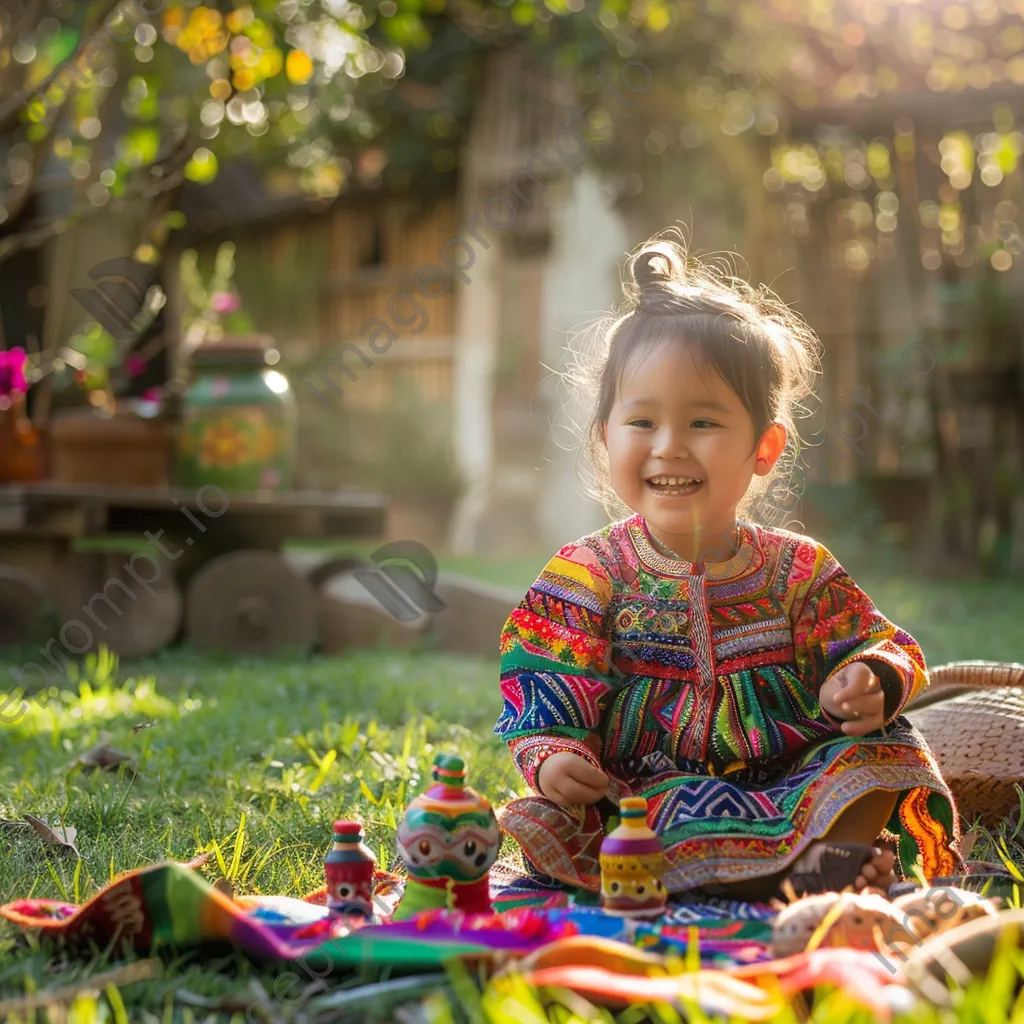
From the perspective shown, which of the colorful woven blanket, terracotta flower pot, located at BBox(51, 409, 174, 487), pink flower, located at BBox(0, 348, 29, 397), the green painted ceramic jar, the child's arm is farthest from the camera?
terracotta flower pot, located at BBox(51, 409, 174, 487)

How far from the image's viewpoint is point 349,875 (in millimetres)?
1635

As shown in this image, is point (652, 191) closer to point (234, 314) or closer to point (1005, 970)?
point (234, 314)

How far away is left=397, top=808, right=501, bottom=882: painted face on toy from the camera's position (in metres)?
1.57

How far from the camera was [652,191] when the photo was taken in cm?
792

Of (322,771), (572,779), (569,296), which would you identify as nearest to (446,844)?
(572,779)

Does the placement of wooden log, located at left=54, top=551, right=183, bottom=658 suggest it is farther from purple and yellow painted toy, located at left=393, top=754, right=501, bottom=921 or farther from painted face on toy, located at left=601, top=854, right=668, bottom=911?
painted face on toy, located at left=601, top=854, right=668, bottom=911

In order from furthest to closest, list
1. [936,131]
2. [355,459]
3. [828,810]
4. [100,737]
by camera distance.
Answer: [355,459], [936,131], [100,737], [828,810]

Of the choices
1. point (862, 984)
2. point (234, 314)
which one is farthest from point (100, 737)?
point (234, 314)

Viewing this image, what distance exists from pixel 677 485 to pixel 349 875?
77 centimetres

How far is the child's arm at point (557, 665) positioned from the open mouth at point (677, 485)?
0.56 ft

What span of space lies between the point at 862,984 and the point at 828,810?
539 mm

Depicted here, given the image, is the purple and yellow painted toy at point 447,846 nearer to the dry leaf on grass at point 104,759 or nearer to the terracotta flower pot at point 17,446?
the dry leaf on grass at point 104,759

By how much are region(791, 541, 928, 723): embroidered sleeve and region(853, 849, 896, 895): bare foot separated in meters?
0.33

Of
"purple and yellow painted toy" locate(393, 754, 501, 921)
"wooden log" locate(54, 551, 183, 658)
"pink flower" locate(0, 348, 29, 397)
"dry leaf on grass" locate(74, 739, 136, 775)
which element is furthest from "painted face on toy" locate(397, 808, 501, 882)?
"pink flower" locate(0, 348, 29, 397)
